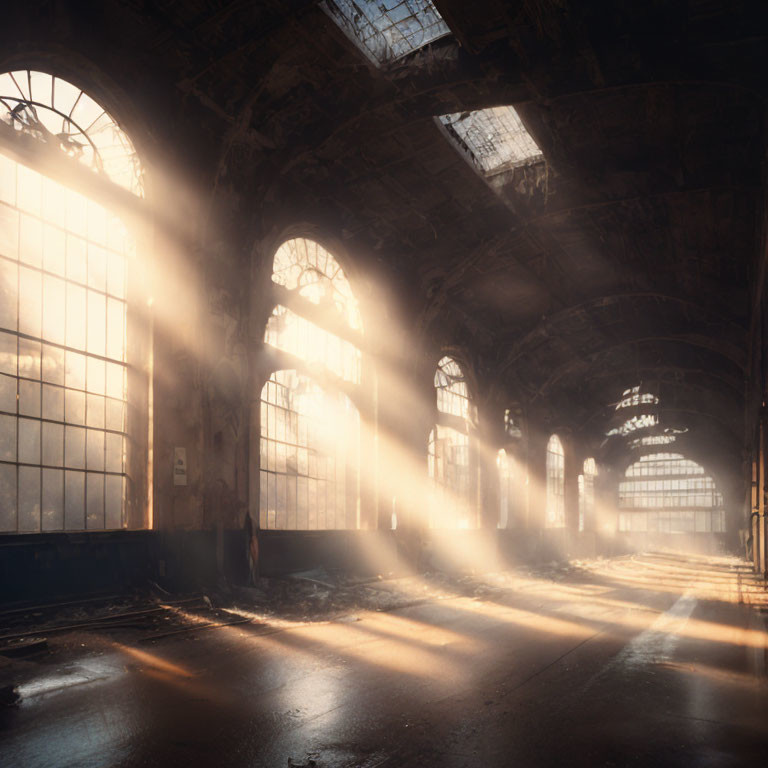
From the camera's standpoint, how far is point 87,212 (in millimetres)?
9156

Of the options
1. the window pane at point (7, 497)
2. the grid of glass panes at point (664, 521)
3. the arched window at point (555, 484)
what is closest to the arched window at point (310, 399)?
the window pane at point (7, 497)

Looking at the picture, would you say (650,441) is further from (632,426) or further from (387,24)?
(387,24)

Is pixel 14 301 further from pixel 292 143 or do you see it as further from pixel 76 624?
pixel 292 143

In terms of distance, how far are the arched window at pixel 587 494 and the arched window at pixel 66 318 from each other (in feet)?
93.8

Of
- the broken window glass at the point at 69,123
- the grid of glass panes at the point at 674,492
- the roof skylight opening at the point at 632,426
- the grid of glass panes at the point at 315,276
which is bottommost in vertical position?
the grid of glass panes at the point at 674,492

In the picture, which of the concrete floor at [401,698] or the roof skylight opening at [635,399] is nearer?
the concrete floor at [401,698]

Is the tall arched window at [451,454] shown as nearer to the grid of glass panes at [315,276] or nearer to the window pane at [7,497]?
the grid of glass panes at [315,276]

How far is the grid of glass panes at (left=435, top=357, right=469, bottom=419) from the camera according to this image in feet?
64.1

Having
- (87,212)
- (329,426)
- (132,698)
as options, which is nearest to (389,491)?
(329,426)

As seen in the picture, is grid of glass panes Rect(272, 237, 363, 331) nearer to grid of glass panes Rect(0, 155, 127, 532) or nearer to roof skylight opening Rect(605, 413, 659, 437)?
grid of glass panes Rect(0, 155, 127, 532)

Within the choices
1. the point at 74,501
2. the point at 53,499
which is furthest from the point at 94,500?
the point at 53,499

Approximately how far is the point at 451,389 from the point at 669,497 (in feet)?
93.5

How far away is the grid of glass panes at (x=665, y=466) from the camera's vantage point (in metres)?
42.8

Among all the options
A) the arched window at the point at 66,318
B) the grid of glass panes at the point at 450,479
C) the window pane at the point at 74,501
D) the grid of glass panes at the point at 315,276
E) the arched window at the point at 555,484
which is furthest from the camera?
the arched window at the point at 555,484
